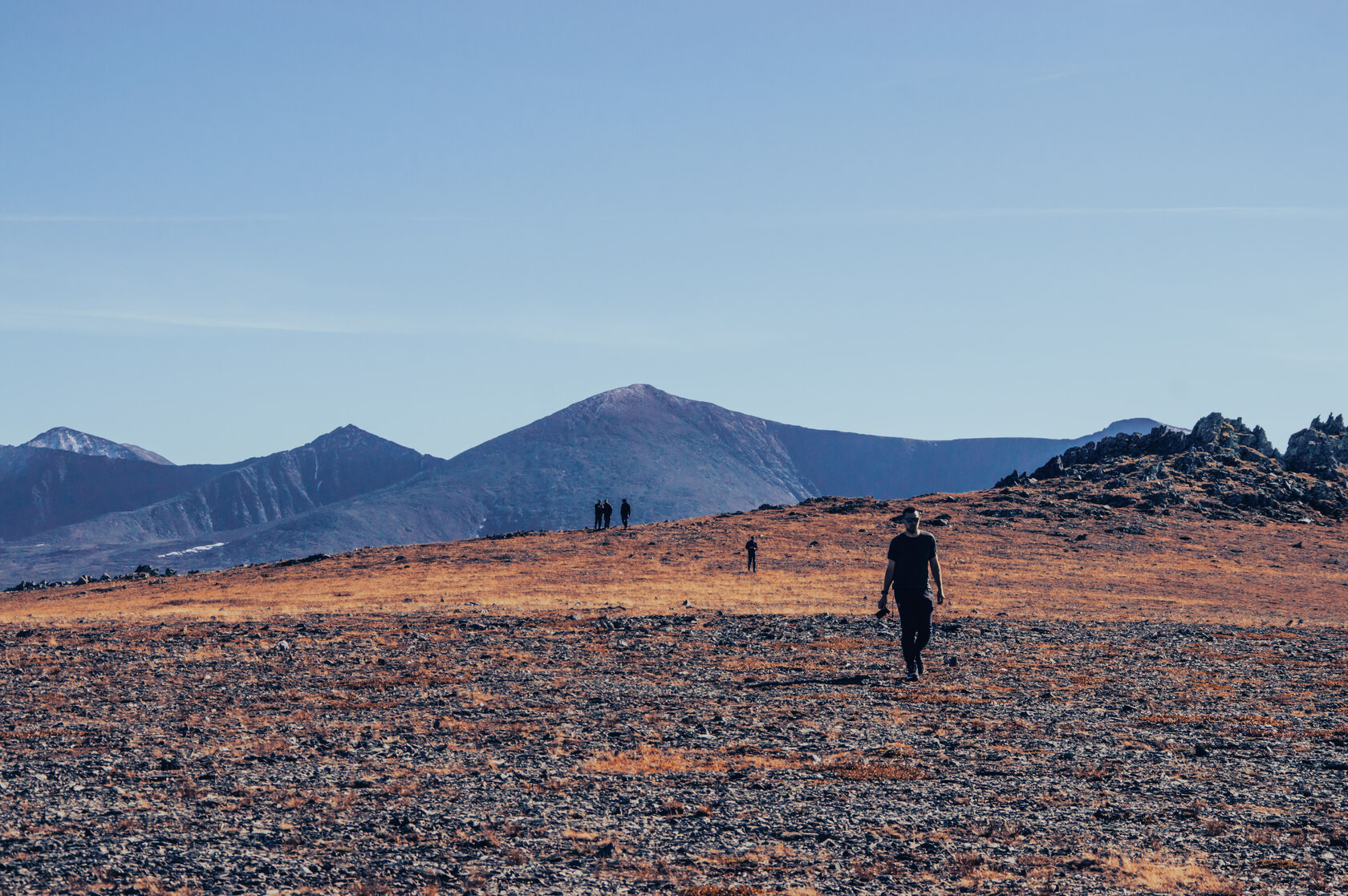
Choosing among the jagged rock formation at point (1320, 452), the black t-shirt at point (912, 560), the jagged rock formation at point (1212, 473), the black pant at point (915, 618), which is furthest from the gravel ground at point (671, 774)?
the jagged rock formation at point (1320, 452)

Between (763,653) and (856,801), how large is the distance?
11.7 metres

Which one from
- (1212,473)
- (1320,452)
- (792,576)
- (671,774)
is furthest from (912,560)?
(1320,452)

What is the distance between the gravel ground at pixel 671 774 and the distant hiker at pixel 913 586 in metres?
0.57

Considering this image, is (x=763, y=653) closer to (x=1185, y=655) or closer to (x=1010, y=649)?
(x=1010, y=649)

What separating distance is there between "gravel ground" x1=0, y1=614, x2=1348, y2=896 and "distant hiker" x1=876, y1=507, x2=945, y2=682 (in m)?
0.57

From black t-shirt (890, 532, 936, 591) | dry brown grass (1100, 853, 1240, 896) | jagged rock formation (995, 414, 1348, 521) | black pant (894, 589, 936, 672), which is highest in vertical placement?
jagged rock formation (995, 414, 1348, 521)

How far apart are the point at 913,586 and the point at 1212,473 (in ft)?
267

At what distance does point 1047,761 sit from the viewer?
1160cm

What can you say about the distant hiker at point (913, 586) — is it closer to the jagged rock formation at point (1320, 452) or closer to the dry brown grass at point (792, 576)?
the dry brown grass at point (792, 576)

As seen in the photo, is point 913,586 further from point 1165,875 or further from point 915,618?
point 1165,875

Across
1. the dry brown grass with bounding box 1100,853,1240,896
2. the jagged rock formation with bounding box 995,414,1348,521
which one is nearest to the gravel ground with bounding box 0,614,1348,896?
the dry brown grass with bounding box 1100,853,1240,896

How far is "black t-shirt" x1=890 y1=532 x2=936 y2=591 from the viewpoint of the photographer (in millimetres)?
17734

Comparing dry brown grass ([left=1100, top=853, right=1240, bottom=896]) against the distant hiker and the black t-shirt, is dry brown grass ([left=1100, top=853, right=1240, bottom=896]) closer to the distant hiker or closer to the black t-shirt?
the distant hiker

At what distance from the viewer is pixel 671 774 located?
36.2 ft
